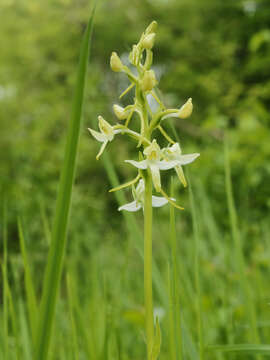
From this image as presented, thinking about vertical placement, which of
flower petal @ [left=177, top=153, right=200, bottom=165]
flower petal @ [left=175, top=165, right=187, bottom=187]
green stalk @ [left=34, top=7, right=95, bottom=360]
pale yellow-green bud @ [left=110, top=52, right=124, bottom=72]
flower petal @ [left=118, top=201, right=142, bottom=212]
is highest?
pale yellow-green bud @ [left=110, top=52, right=124, bottom=72]

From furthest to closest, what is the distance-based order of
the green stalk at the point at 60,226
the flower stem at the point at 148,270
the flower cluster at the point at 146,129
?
the flower cluster at the point at 146,129, the flower stem at the point at 148,270, the green stalk at the point at 60,226

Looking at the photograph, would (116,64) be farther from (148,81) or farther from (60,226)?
(60,226)

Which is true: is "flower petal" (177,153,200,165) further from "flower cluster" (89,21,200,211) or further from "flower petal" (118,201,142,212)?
"flower petal" (118,201,142,212)

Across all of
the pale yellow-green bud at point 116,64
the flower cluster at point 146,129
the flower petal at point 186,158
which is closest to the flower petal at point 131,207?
the flower cluster at point 146,129

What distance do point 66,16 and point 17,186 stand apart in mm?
6967

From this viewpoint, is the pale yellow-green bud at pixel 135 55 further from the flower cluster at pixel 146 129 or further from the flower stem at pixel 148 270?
the flower stem at pixel 148 270

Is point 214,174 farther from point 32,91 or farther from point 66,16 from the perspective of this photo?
point 66,16

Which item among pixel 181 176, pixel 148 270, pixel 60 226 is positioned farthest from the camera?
pixel 181 176

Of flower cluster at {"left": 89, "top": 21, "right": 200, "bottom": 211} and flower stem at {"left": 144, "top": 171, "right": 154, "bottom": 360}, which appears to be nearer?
flower stem at {"left": 144, "top": 171, "right": 154, "bottom": 360}

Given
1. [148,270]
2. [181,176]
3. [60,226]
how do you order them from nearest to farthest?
1. [60,226]
2. [148,270]
3. [181,176]

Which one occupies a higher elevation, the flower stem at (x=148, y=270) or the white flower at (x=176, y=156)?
the white flower at (x=176, y=156)

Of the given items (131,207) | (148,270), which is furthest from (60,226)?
(131,207)

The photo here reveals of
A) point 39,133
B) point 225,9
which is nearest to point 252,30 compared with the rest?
point 225,9

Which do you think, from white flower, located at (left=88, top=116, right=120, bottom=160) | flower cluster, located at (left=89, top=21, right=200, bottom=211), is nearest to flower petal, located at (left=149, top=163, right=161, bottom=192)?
flower cluster, located at (left=89, top=21, right=200, bottom=211)
